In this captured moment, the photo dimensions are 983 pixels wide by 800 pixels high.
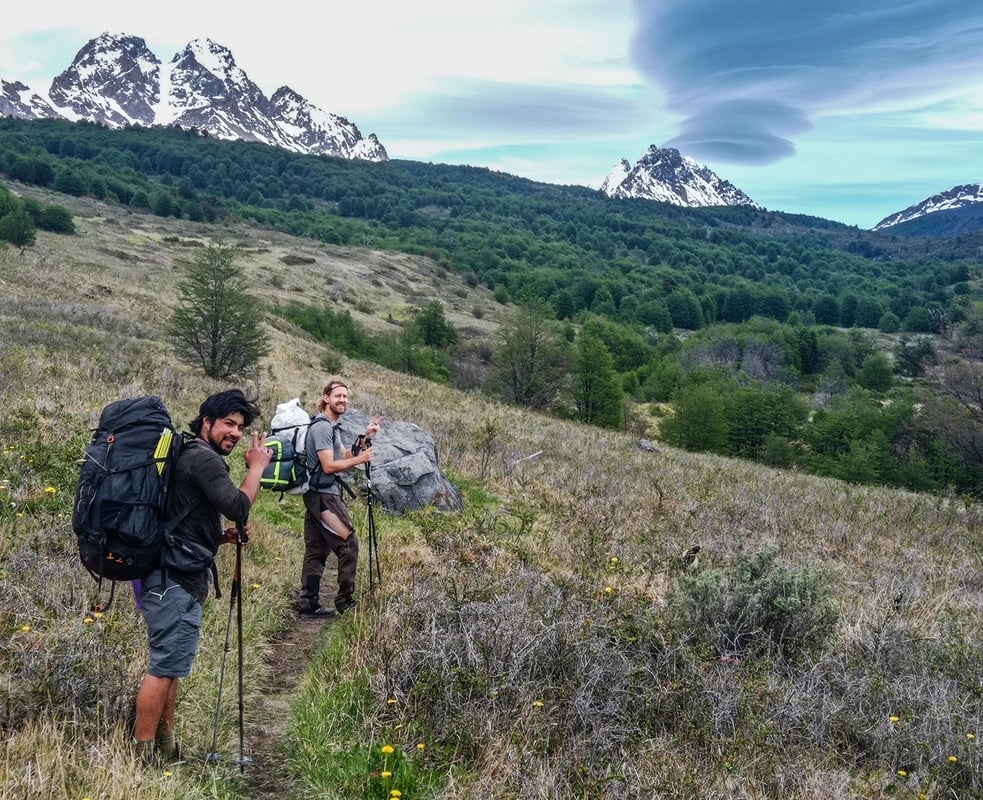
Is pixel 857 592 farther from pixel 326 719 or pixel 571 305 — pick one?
pixel 571 305

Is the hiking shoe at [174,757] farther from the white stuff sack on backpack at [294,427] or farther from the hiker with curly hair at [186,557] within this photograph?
the white stuff sack on backpack at [294,427]

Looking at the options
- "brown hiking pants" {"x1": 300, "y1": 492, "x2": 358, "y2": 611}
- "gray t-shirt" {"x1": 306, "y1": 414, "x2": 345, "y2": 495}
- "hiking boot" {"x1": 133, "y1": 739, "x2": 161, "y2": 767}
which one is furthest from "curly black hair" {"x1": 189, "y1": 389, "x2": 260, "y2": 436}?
"brown hiking pants" {"x1": 300, "y1": 492, "x2": 358, "y2": 611}

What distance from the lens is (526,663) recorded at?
4.23 m

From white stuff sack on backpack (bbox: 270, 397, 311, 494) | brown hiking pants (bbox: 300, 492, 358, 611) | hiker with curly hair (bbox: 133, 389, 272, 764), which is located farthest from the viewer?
brown hiking pants (bbox: 300, 492, 358, 611)

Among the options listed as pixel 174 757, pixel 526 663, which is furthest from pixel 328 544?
pixel 174 757

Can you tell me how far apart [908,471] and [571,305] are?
84366mm

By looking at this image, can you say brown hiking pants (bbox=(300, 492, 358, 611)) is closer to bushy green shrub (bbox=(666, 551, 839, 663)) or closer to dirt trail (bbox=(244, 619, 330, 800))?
dirt trail (bbox=(244, 619, 330, 800))

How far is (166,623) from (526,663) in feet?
7.05

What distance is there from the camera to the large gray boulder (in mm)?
9328

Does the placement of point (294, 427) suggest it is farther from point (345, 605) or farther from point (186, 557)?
point (186, 557)

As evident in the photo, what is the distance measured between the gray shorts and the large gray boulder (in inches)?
229

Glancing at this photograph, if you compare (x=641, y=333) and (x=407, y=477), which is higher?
(x=641, y=333)

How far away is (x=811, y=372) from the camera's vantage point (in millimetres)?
99312

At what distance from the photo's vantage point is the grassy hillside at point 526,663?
11.2 ft
